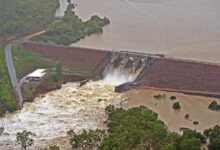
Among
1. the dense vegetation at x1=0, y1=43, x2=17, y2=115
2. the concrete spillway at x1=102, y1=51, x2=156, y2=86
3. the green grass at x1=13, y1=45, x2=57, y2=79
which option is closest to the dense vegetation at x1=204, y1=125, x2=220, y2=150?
the concrete spillway at x1=102, y1=51, x2=156, y2=86

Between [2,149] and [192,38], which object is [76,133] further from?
[192,38]

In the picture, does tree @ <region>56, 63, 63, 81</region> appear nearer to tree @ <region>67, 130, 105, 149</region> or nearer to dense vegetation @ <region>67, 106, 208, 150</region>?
dense vegetation @ <region>67, 106, 208, 150</region>

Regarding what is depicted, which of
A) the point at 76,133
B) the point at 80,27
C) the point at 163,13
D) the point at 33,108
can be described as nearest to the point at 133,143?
the point at 76,133

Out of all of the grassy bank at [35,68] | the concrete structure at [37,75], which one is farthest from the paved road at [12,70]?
the concrete structure at [37,75]

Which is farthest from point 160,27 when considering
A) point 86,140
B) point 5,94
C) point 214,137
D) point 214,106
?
point 86,140

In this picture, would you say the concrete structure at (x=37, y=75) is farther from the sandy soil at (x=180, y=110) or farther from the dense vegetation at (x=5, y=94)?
the sandy soil at (x=180, y=110)

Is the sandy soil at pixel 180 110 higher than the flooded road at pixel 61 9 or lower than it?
lower
